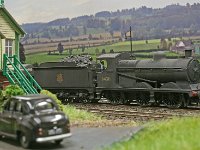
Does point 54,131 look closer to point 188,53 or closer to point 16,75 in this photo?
point 16,75

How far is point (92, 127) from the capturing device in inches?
666

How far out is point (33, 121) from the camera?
13086 millimetres

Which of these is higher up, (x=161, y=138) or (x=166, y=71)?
(x=166, y=71)

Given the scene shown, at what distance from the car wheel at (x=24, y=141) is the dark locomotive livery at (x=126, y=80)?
572 inches

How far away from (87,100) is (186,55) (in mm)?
8631

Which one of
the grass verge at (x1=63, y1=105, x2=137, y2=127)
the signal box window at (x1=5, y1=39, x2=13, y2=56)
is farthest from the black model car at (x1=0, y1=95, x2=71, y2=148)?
the signal box window at (x1=5, y1=39, x2=13, y2=56)

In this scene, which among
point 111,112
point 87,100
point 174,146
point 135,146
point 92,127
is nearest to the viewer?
point 174,146

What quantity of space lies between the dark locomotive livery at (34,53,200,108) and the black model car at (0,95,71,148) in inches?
538

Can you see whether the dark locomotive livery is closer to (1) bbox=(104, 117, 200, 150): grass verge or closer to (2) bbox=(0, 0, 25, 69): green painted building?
(2) bbox=(0, 0, 25, 69): green painted building

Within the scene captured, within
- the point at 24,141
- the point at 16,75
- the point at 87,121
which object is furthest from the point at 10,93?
the point at 24,141

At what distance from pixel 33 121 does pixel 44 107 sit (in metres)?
1.15

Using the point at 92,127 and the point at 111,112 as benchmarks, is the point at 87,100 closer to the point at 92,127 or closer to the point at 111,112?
the point at 111,112

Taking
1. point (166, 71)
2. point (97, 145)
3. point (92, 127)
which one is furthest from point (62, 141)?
point (166, 71)

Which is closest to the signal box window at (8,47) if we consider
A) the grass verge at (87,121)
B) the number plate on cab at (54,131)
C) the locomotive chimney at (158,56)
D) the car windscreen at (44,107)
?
the grass verge at (87,121)
